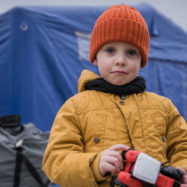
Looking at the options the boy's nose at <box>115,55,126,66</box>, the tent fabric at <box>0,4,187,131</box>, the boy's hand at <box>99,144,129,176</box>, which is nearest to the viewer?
the boy's hand at <box>99,144,129,176</box>

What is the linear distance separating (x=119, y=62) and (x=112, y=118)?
0.20 metres

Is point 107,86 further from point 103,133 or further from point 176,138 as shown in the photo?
point 176,138

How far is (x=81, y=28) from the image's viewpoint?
9.11 feet

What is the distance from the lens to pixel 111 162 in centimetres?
59

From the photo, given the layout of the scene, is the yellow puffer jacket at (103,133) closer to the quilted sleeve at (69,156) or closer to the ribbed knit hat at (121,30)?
the quilted sleeve at (69,156)

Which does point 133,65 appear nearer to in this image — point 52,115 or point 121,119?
point 121,119

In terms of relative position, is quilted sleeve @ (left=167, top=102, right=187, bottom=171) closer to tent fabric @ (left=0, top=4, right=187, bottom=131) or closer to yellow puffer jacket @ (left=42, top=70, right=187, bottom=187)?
yellow puffer jacket @ (left=42, top=70, right=187, bottom=187)

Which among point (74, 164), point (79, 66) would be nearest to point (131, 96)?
point (74, 164)

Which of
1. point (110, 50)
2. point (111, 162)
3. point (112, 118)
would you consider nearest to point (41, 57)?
point (110, 50)

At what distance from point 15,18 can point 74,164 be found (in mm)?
2232

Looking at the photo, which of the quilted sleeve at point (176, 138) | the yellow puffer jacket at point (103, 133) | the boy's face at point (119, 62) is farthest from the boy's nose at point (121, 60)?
the quilted sleeve at point (176, 138)

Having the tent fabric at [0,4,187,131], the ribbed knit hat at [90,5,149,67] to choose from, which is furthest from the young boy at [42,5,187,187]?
the tent fabric at [0,4,187,131]

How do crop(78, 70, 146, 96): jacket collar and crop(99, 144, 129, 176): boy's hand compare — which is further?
crop(78, 70, 146, 96): jacket collar

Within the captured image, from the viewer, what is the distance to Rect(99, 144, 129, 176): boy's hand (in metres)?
0.59
